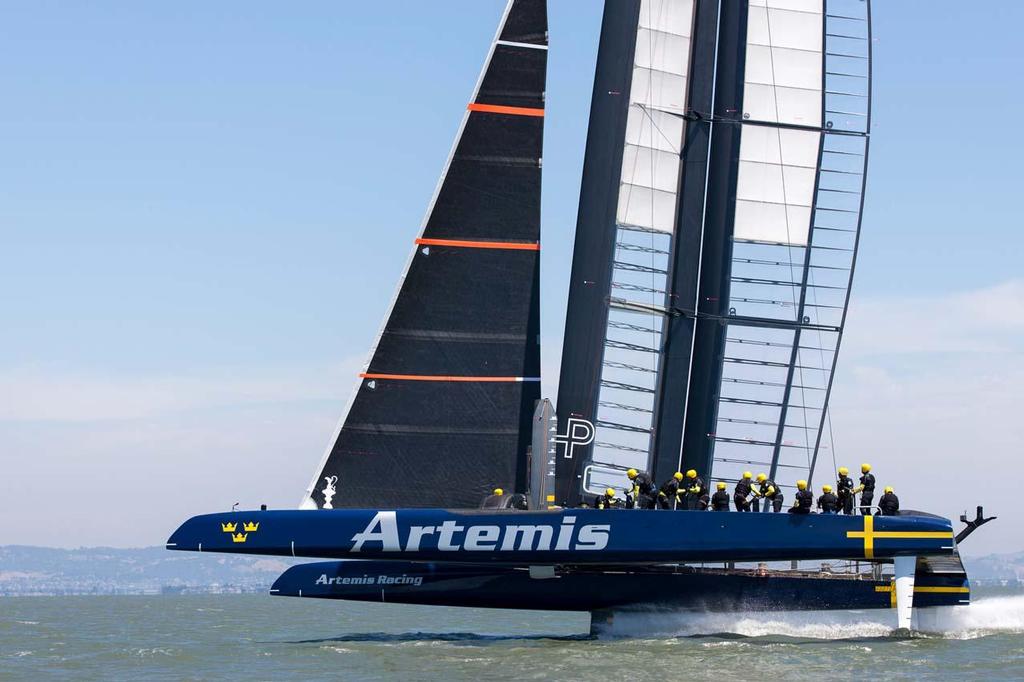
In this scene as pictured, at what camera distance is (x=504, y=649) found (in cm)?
1869

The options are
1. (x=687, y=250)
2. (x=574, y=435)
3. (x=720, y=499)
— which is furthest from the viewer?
(x=687, y=250)

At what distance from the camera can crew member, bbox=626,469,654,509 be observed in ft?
61.6

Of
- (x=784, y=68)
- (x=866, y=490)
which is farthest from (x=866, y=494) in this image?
(x=784, y=68)

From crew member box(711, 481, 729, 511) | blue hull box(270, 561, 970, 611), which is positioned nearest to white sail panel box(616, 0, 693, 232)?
crew member box(711, 481, 729, 511)

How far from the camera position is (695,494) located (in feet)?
61.7

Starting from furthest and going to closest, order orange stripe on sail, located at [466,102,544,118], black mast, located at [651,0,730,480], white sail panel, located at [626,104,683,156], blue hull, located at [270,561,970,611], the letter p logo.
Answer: black mast, located at [651,0,730,480] → white sail panel, located at [626,104,683,156] → orange stripe on sail, located at [466,102,544,118] → the letter p logo → blue hull, located at [270,561,970,611]

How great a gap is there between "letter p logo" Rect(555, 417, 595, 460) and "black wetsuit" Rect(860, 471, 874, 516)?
144 inches

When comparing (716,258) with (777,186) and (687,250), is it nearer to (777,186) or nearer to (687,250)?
(687,250)

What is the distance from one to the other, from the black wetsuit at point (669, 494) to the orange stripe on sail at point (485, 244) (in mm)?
3655

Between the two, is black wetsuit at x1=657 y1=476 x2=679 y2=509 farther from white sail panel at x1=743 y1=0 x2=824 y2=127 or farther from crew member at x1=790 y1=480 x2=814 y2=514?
white sail panel at x1=743 y1=0 x2=824 y2=127

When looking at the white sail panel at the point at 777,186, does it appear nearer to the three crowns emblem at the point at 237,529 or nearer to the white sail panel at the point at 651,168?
the white sail panel at the point at 651,168

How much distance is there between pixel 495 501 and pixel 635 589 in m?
2.24

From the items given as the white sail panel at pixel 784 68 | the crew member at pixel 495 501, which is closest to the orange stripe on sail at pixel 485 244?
the crew member at pixel 495 501

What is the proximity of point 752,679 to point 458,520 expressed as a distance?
442cm
